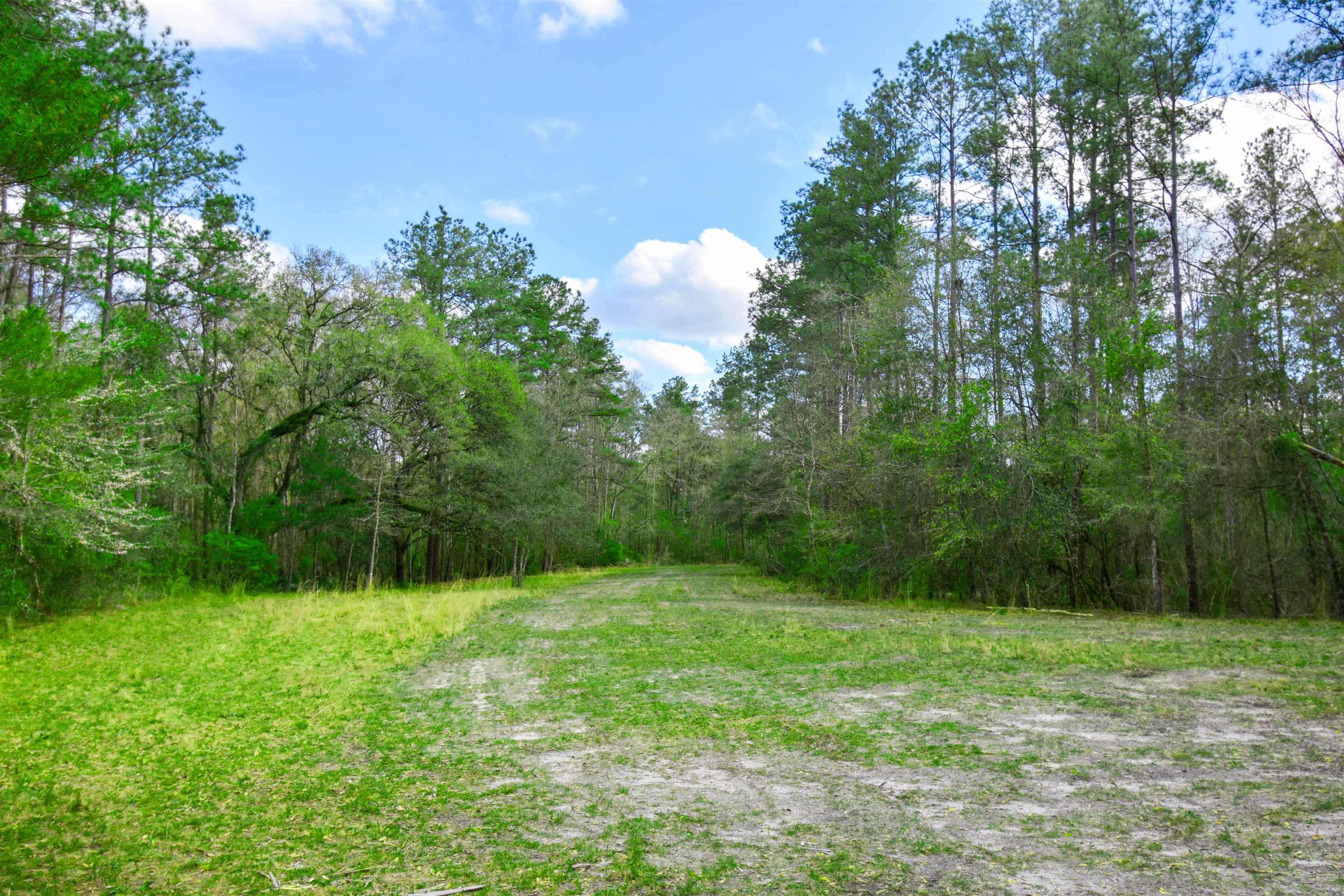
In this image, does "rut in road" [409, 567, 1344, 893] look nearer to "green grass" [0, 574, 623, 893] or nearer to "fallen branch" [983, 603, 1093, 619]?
"green grass" [0, 574, 623, 893]

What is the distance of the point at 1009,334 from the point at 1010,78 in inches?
261

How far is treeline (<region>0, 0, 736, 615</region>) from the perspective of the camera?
388 inches

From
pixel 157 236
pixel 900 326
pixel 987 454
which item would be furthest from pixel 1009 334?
pixel 157 236

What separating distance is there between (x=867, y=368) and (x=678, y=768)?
16724 mm

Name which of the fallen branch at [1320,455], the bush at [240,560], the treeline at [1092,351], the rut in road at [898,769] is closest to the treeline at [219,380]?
the bush at [240,560]

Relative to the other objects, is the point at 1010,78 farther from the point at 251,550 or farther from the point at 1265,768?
the point at 251,550

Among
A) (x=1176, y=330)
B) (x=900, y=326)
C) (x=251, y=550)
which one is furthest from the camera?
(x=251, y=550)

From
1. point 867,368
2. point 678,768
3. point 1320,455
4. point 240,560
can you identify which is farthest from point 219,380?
point 1320,455

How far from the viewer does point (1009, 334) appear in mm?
19859

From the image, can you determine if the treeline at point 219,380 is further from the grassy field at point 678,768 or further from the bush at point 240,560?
the grassy field at point 678,768

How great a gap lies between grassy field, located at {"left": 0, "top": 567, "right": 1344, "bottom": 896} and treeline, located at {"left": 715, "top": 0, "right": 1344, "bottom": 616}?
18.8 ft

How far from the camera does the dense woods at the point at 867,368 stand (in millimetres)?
12062

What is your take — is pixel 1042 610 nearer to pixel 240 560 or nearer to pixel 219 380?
pixel 240 560

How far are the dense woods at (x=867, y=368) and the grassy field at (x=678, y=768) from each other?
4.87 m
